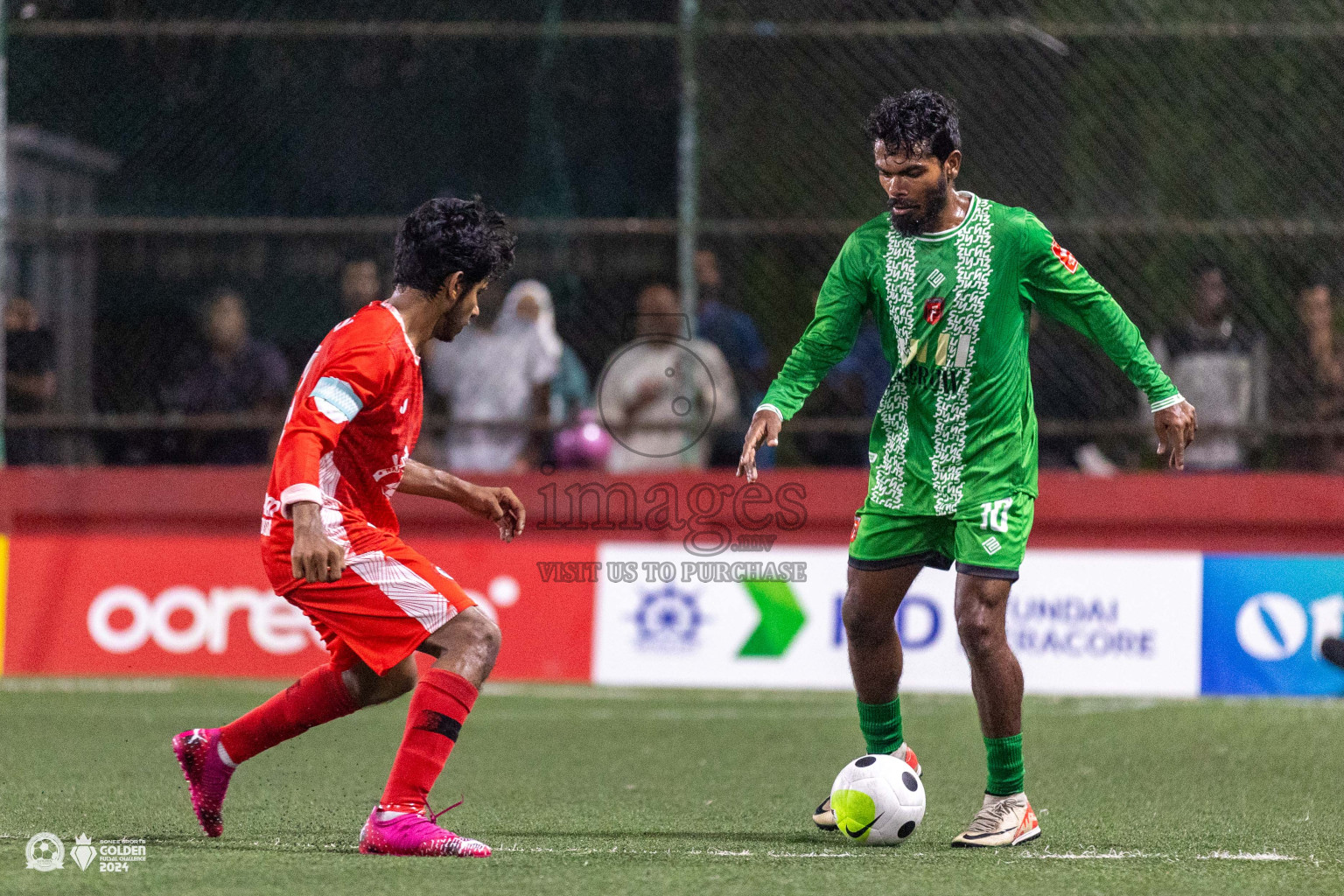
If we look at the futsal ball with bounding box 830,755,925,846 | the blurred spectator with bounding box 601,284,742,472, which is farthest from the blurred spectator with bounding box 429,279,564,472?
the futsal ball with bounding box 830,755,925,846

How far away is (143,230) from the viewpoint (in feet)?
32.8

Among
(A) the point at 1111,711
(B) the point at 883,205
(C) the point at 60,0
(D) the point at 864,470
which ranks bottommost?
(A) the point at 1111,711

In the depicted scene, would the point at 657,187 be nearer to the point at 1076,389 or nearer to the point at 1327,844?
the point at 1076,389

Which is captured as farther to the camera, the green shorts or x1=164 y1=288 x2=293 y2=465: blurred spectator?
x1=164 y1=288 x2=293 y2=465: blurred spectator

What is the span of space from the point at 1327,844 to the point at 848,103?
19.4ft

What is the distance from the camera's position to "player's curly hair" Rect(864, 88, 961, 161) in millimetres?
4887

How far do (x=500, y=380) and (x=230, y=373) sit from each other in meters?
1.53

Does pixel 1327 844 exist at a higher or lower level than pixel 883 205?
lower

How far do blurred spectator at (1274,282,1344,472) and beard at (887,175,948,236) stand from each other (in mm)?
5337

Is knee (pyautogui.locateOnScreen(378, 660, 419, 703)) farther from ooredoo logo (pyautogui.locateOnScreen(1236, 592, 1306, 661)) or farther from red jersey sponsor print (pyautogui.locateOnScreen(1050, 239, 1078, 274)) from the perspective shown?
ooredoo logo (pyautogui.locateOnScreen(1236, 592, 1306, 661))

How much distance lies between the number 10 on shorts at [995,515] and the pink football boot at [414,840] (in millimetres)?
1676

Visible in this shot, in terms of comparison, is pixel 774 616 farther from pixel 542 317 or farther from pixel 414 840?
pixel 414 840

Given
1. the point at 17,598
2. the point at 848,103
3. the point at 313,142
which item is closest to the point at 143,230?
the point at 313,142

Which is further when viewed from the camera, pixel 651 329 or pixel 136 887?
pixel 651 329
